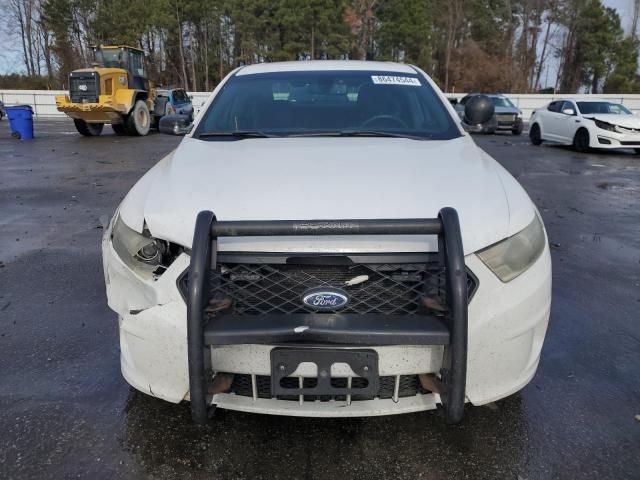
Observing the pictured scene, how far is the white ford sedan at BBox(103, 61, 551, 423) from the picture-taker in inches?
69.9

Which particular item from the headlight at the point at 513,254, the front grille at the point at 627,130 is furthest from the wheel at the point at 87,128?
the headlight at the point at 513,254

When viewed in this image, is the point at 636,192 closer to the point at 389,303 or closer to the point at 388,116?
the point at 388,116

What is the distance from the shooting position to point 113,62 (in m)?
17.8

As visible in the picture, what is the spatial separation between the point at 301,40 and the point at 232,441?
5075 centimetres

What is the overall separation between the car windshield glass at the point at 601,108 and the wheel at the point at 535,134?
5.31 ft

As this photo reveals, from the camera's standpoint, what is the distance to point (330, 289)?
187cm

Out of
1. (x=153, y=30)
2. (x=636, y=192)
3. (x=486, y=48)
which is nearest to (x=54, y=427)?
(x=636, y=192)

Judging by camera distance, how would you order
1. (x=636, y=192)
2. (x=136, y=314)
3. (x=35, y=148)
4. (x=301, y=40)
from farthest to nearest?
(x=301, y=40) → (x=35, y=148) → (x=636, y=192) → (x=136, y=314)

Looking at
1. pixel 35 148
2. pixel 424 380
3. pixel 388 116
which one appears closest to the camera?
pixel 424 380

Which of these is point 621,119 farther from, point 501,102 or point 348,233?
point 348,233

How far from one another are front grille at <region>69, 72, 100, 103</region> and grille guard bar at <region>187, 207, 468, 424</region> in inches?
655

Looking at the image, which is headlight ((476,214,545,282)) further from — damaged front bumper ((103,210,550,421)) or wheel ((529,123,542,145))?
wheel ((529,123,542,145))

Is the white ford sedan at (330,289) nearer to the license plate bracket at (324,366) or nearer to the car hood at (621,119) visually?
the license plate bracket at (324,366)

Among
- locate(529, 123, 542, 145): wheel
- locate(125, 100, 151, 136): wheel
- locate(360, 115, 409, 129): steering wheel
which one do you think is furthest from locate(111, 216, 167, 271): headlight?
locate(125, 100, 151, 136): wheel
